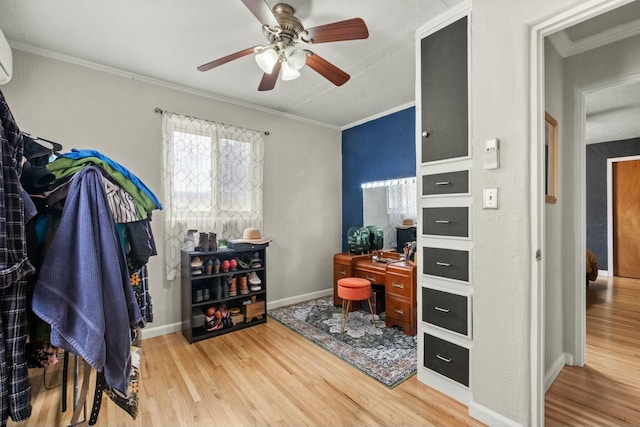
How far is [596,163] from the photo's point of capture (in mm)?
5348

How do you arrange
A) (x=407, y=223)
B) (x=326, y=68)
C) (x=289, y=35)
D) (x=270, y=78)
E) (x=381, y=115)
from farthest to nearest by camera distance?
1. (x=381, y=115)
2. (x=407, y=223)
3. (x=270, y=78)
4. (x=326, y=68)
5. (x=289, y=35)

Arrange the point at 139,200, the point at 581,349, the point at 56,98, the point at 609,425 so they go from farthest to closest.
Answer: the point at 56,98, the point at 581,349, the point at 609,425, the point at 139,200

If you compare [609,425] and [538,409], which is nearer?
[538,409]

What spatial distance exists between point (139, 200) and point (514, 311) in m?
1.99

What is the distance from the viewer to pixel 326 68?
2049 mm

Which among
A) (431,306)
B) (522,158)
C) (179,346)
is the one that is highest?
(522,158)

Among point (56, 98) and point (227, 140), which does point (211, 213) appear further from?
point (56, 98)

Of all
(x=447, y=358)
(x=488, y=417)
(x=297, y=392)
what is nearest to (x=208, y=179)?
(x=297, y=392)

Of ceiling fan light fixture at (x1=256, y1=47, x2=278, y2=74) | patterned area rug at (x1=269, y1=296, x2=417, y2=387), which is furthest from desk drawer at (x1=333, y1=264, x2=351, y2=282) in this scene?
ceiling fan light fixture at (x1=256, y1=47, x2=278, y2=74)

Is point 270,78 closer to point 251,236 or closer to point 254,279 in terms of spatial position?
point 251,236

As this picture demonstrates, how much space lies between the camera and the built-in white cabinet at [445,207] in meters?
1.78

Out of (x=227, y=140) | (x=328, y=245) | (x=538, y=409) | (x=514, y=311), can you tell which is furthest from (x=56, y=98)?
(x=538, y=409)

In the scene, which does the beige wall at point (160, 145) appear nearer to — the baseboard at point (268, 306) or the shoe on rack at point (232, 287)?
the baseboard at point (268, 306)

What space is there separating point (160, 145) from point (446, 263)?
9.18 feet
